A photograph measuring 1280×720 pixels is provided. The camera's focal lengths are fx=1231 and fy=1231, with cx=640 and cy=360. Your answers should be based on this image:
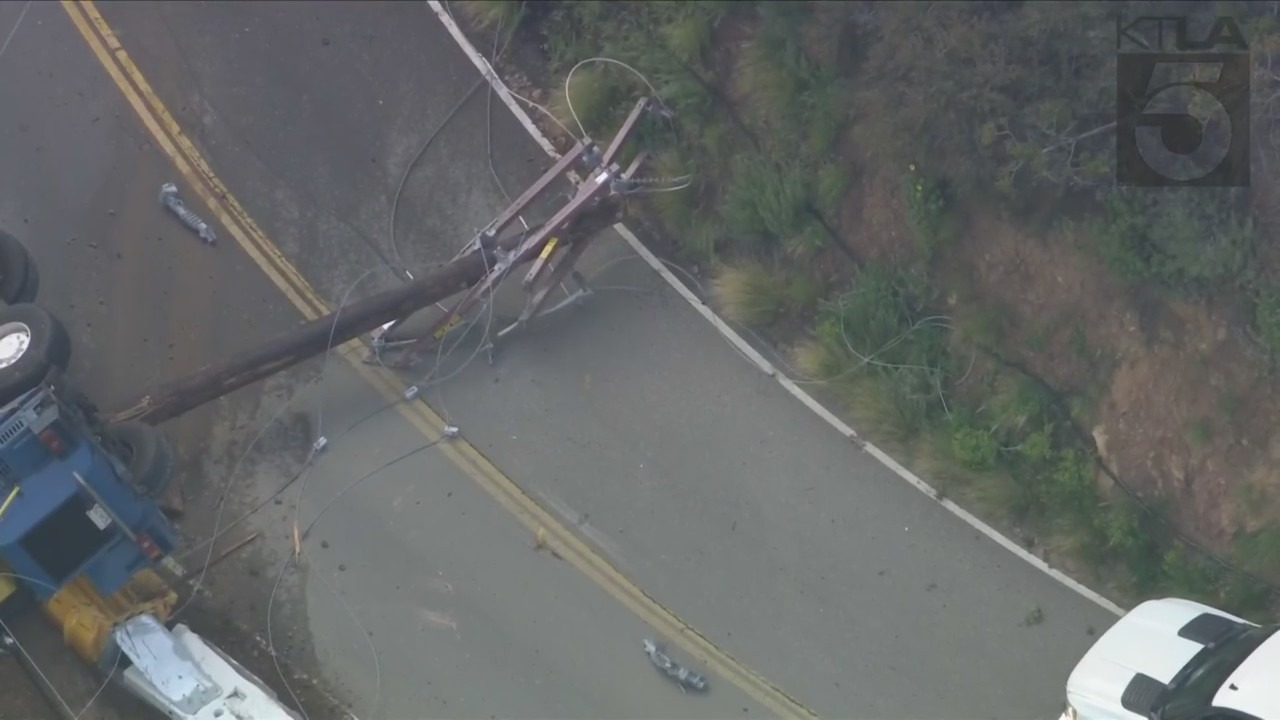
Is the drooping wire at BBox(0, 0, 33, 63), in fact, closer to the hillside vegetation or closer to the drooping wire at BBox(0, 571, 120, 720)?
the hillside vegetation

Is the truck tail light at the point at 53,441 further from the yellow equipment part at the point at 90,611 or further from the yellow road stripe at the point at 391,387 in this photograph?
the yellow road stripe at the point at 391,387

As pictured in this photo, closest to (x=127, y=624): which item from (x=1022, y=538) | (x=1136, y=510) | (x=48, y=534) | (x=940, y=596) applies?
(x=48, y=534)

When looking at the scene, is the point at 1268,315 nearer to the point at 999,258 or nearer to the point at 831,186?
the point at 999,258

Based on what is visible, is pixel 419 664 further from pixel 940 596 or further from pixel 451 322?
pixel 940 596

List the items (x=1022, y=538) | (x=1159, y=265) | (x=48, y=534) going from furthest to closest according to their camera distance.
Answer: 1. (x=1022, y=538)
2. (x=1159, y=265)
3. (x=48, y=534)

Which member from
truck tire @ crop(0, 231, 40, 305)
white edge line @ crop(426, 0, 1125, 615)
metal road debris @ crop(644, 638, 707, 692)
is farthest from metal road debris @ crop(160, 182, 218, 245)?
metal road debris @ crop(644, 638, 707, 692)

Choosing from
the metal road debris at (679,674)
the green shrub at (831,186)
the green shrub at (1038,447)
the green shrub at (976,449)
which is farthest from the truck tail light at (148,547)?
the green shrub at (1038,447)

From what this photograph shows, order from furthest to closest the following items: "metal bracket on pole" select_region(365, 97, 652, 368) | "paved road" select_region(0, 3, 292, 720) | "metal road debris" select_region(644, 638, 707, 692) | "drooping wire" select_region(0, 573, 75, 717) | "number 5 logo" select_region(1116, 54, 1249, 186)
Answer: "paved road" select_region(0, 3, 292, 720) < "metal bracket on pole" select_region(365, 97, 652, 368) < "metal road debris" select_region(644, 638, 707, 692) < "number 5 logo" select_region(1116, 54, 1249, 186) < "drooping wire" select_region(0, 573, 75, 717)

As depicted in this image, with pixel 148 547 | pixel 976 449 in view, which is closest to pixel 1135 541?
pixel 976 449
